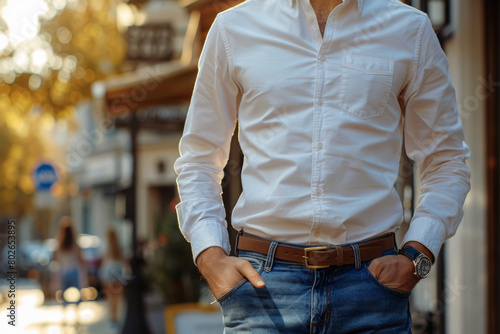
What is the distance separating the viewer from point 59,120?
14758 mm

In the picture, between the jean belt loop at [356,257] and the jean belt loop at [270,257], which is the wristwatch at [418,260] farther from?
the jean belt loop at [270,257]

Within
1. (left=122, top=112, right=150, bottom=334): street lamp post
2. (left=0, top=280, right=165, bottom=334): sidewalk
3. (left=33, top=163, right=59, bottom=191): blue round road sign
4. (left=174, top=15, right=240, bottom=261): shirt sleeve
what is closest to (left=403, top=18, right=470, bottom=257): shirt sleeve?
(left=174, top=15, right=240, bottom=261): shirt sleeve

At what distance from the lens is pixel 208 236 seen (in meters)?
1.99

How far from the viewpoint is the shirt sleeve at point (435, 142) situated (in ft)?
6.79

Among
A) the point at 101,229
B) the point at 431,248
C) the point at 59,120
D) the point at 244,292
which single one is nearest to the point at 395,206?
the point at 431,248

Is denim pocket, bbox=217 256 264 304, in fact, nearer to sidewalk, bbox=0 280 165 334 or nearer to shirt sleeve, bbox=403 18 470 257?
shirt sleeve, bbox=403 18 470 257

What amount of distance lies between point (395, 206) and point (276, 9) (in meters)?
0.64

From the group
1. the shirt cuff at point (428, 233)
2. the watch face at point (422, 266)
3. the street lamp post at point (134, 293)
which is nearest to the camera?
the watch face at point (422, 266)

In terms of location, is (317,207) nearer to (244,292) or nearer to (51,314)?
(244,292)

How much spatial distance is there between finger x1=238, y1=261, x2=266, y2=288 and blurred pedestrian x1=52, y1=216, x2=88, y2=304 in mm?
11141

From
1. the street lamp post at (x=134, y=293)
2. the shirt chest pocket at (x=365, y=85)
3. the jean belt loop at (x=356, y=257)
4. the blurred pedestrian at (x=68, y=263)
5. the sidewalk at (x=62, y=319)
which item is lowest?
the sidewalk at (x=62, y=319)

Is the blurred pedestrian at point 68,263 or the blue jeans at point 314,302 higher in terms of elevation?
the blue jeans at point 314,302

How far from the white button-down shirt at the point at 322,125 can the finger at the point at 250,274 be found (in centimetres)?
12

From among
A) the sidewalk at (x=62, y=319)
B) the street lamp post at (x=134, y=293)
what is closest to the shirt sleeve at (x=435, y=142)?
the sidewalk at (x=62, y=319)
